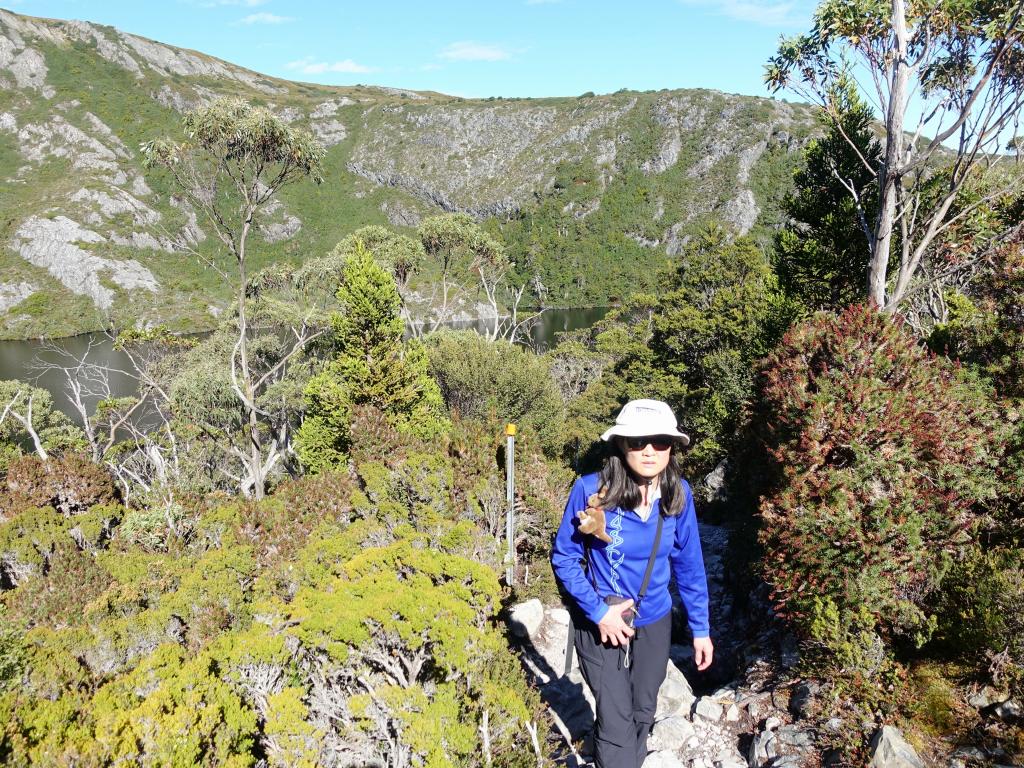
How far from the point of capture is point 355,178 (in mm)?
130125

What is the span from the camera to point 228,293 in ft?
277

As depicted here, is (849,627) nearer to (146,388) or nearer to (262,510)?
(262,510)

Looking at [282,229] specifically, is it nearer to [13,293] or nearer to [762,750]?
[13,293]

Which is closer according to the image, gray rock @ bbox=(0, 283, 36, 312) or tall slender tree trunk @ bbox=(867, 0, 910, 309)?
tall slender tree trunk @ bbox=(867, 0, 910, 309)

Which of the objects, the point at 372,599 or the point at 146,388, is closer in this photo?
the point at 372,599

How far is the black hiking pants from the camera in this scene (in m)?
2.89

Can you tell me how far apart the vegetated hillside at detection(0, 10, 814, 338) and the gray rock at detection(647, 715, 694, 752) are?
3141 inches

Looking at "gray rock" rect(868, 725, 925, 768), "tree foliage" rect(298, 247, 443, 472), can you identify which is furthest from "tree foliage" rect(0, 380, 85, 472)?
"gray rock" rect(868, 725, 925, 768)

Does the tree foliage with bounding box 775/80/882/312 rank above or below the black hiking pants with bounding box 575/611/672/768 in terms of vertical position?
above

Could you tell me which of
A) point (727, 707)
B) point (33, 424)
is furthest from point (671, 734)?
point (33, 424)

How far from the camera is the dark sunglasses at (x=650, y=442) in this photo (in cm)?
268

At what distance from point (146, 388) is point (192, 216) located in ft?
301

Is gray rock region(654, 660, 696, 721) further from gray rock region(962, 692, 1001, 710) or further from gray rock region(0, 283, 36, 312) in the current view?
gray rock region(0, 283, 36, 312)

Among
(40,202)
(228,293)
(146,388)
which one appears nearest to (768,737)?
(146,388)
